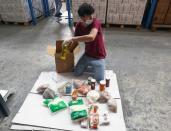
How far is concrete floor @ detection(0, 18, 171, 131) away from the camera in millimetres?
1565

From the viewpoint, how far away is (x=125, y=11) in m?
3.30

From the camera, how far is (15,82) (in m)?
1.95

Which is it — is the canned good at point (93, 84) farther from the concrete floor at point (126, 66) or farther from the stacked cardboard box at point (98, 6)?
the stacked cardboard box at point (98, 6)

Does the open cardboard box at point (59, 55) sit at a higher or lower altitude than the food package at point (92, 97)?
higher

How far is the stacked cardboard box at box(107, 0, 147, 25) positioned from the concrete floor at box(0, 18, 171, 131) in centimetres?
22

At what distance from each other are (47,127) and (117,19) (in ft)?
9.26

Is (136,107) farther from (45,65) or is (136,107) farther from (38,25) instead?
(38,25)

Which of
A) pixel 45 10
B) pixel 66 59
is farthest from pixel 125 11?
pixel 45 10

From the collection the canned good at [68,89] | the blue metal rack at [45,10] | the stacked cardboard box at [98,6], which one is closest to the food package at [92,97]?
the canned good at [68,89]

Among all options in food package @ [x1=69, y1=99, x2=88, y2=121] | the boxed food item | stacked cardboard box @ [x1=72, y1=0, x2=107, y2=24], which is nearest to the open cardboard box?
the boxed food item

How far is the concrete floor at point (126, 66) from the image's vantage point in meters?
1.57

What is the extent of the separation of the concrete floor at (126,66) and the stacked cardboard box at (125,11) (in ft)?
0.73

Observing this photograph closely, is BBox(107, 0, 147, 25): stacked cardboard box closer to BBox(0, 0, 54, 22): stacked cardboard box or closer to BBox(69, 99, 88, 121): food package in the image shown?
BBox(0, 0, 54, 22): stacked cardboard box

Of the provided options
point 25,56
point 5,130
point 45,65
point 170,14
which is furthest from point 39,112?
point 170,14
